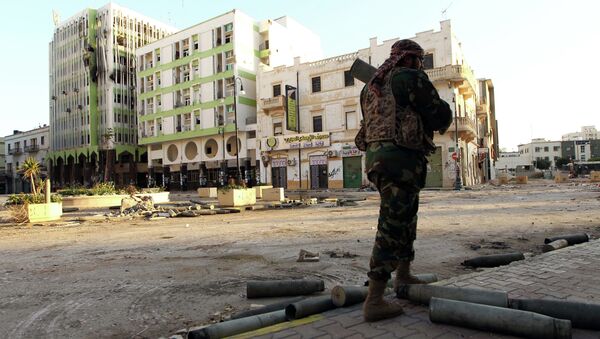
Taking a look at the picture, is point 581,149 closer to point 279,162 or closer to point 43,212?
point 279,162

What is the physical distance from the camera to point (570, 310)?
7.75 feet

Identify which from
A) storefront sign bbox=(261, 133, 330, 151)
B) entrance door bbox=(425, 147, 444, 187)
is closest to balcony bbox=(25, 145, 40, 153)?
storefront sign bbox=(261, 133, 330, 151)

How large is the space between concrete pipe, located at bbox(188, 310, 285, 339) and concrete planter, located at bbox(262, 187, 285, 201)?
18.5 meters

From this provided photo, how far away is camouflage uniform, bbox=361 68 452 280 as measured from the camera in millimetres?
2668

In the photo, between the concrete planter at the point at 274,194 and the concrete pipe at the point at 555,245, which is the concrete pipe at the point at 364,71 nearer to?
the concrete pipe at the point at 555,245

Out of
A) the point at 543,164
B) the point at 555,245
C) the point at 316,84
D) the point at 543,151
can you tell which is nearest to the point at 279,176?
the point at 316,84

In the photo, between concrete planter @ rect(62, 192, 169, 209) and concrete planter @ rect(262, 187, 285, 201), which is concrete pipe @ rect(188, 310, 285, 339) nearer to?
concrete planter @ rect(62, 192, 169, 209)

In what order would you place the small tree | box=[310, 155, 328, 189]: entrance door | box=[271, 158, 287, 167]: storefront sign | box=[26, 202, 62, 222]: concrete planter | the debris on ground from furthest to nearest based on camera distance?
the small tree → box=[271, 158, 287, 167]: storefront sign → box=[310, 155, 328, 189]: entrance door → box=[26, 202, 62, 222]: concrete planter → the debris on ground

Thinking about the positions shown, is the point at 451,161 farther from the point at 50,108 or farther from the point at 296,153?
the point at 50,108

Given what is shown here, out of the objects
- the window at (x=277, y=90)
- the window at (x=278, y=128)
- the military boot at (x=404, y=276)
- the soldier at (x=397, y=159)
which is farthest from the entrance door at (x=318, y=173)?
the soldier at (x=397, y=159)

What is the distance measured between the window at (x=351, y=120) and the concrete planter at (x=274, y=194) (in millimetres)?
15812

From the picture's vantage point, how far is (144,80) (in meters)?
50.7

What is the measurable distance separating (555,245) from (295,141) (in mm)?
32935

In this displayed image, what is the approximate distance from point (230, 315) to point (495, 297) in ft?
6.29
